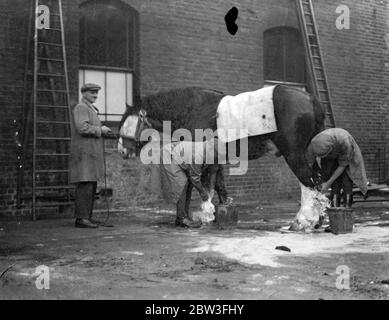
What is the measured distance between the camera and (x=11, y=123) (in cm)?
887

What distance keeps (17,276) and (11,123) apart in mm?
4805

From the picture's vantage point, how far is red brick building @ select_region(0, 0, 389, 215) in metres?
8.98

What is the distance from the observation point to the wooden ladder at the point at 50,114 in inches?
354

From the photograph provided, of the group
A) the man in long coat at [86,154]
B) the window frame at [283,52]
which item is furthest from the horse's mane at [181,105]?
the window frame at [283,52]

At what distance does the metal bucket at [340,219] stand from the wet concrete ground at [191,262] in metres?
0.12

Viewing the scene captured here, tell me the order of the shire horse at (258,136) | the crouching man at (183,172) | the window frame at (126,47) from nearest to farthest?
the shire horse at (258,136)
the crouching man at (183,172)
the window frame at (126,47)

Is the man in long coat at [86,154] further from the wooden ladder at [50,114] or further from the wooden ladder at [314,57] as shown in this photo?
the wooden ladder at [314,57]

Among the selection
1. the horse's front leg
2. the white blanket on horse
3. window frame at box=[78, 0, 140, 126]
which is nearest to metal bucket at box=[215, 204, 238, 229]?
the horse's front leg

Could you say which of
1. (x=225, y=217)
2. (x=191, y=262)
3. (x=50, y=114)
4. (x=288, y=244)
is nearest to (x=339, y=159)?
(x=225, y=217)

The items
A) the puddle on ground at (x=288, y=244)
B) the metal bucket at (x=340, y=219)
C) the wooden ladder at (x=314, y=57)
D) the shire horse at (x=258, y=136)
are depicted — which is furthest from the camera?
the wooden ladder at (x=314, y=57)
